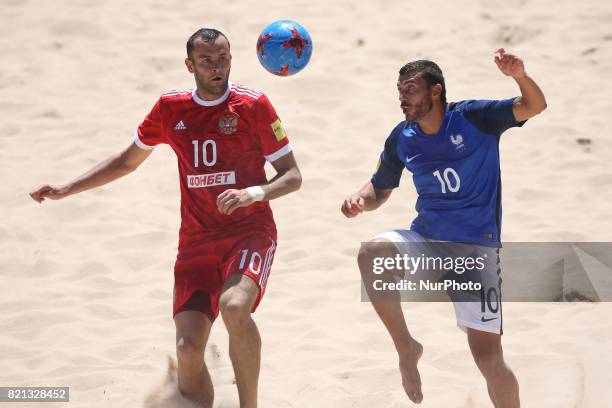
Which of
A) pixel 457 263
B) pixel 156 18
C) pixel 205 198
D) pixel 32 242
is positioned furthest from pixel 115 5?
pixel 457 263

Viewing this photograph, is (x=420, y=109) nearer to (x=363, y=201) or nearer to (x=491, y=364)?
(x=363, y=201)

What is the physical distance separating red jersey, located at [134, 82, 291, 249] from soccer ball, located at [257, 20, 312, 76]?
1.88ft

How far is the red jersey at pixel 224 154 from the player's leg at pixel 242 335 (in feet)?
1.41

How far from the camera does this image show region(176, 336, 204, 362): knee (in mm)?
4730

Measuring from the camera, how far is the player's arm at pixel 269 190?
14.7ft

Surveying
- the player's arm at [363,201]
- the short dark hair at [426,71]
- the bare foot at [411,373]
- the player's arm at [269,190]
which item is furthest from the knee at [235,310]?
the short dark hair at [426,71]

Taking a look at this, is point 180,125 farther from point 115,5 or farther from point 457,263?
point 115,5

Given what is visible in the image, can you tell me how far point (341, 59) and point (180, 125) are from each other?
5634 mm

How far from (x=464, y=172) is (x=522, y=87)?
50cm

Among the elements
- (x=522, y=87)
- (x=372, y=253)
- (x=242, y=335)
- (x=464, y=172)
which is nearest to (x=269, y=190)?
(x=372, y=253)

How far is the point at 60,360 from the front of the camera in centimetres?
591

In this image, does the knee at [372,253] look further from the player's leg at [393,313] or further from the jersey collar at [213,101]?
the jersey collar at [213,101]

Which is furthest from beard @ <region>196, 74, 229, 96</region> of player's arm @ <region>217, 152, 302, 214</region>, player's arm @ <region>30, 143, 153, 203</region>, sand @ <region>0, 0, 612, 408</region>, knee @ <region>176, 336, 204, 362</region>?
sand @ <region>0, 0, 612, 408</region>

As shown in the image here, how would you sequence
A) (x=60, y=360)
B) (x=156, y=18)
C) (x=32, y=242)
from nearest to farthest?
(x=60, y=360) < (x=32, y=242) < (x=156, y=18)
